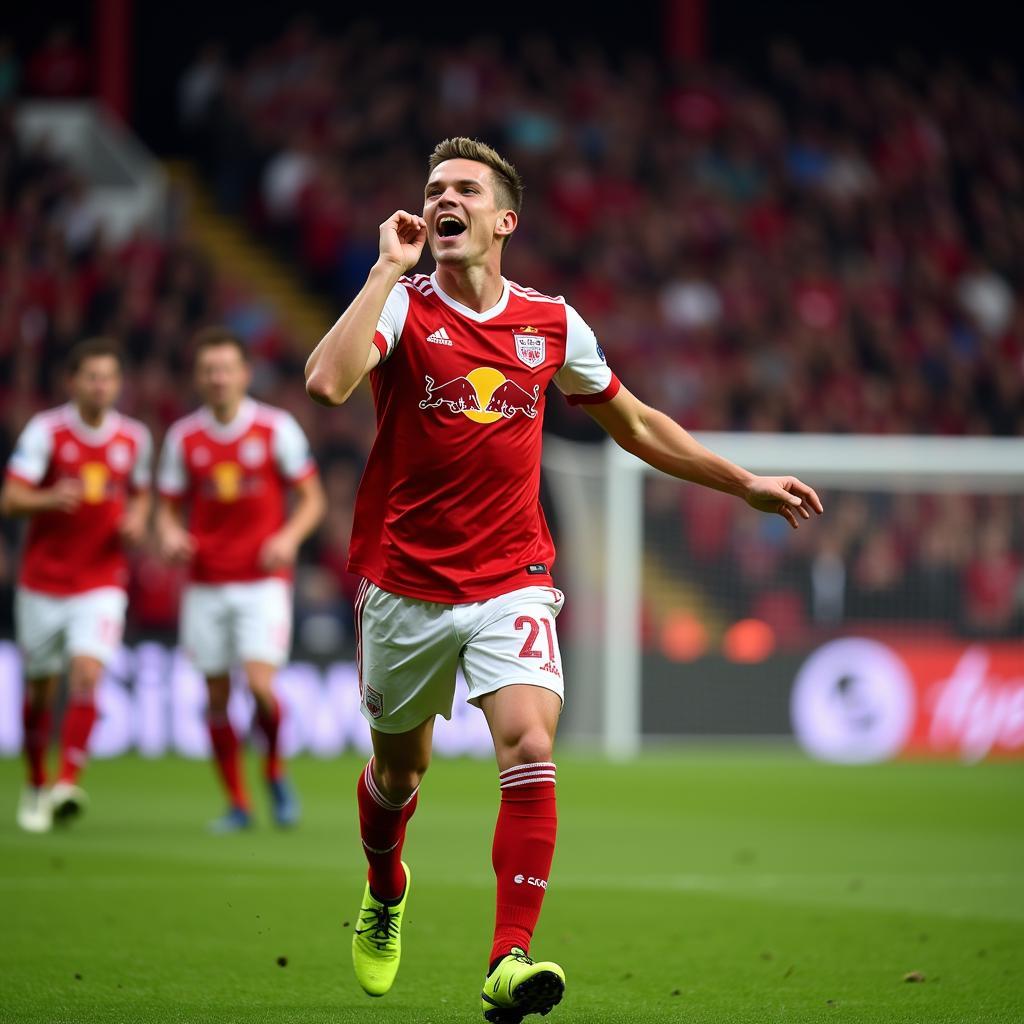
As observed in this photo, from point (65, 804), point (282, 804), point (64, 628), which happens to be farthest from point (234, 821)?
point (64, 628)

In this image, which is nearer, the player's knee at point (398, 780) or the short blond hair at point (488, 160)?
the short blond hair at point (488, 160)

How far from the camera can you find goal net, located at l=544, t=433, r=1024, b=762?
15719 millimetres

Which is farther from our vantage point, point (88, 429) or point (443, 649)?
point (88, 429)

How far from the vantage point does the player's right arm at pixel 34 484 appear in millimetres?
9469

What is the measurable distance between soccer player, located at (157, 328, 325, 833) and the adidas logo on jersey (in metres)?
4.60

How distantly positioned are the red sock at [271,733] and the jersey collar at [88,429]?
1655 mm

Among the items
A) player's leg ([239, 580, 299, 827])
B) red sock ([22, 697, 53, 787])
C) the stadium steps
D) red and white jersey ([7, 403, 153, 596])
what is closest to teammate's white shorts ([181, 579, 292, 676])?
player's leg ([239, 580, 299, 827])

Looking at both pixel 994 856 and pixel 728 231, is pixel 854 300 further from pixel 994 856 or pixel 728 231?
pixel 994 856

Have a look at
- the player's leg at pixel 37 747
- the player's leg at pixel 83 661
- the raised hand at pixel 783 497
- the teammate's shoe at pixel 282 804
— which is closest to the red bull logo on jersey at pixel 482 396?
the raised hand at pixel 783 497

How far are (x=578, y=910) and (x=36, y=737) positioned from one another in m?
3.80

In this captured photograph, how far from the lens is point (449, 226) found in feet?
17.4

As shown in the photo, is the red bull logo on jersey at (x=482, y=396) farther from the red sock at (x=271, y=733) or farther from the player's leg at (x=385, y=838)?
the red sock at (x=271, y=733)

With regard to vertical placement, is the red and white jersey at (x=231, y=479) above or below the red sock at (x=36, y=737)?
above

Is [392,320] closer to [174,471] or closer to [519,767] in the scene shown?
[519,767]
